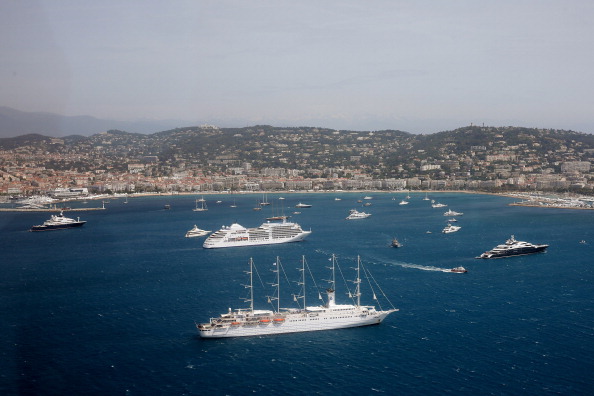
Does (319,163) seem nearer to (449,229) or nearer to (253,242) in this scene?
(449,229)

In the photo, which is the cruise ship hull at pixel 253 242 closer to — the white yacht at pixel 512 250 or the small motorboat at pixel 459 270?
the white yacht at pixel 512 250

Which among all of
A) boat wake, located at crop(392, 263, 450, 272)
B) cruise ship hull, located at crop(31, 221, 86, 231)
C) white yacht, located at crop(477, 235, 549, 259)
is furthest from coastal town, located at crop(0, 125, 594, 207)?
boat wake, located at crop(392, 263, 450, 272)

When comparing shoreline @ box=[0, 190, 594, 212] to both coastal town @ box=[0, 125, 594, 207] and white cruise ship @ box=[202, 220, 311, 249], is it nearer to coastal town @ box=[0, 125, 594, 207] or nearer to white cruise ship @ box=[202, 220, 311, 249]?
coastal town @ box=[0, 125, 594, 207]

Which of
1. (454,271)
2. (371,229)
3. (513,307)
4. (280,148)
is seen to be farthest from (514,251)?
(280,148)

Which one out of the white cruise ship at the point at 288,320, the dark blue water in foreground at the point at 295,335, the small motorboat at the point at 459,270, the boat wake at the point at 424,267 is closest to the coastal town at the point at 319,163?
the dark blue water in foreground at the point at 295,335

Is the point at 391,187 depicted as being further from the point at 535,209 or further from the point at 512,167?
the point at 535,209
